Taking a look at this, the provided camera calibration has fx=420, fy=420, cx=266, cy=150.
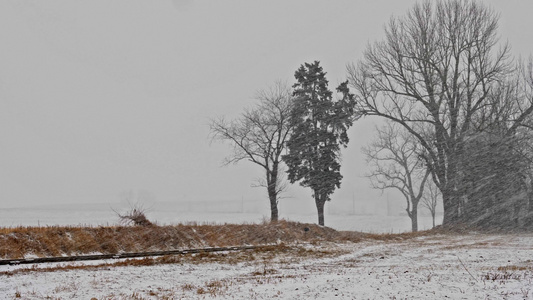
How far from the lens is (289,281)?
991 cm

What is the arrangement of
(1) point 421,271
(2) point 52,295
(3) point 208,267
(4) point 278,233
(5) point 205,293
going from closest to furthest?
(2) point 52,295 → (5) point 205,293 → (1) point 421,271 → (3) point 208,267 → (4) point 278,233

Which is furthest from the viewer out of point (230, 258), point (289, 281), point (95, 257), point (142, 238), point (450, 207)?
point (450, 207)

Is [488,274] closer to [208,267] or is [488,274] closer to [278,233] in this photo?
[208,267]

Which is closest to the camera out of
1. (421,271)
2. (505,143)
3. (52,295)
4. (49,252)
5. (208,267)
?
(52,295)

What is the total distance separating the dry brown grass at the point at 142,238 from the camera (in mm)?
13945

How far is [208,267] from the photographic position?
12.9 meters

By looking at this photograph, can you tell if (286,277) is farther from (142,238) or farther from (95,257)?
(142,238)

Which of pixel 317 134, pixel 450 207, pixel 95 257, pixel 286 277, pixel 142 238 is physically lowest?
pixel 286 277

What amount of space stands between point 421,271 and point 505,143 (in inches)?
912

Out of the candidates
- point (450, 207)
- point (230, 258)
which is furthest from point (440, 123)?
point (230, 258)

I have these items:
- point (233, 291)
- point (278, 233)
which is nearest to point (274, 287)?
point (233, 291)

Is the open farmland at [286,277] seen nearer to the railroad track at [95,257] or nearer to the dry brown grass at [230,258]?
the dry brown grass at [230,258]

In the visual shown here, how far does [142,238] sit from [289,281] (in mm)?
9040

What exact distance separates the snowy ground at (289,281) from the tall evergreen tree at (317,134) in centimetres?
1748
